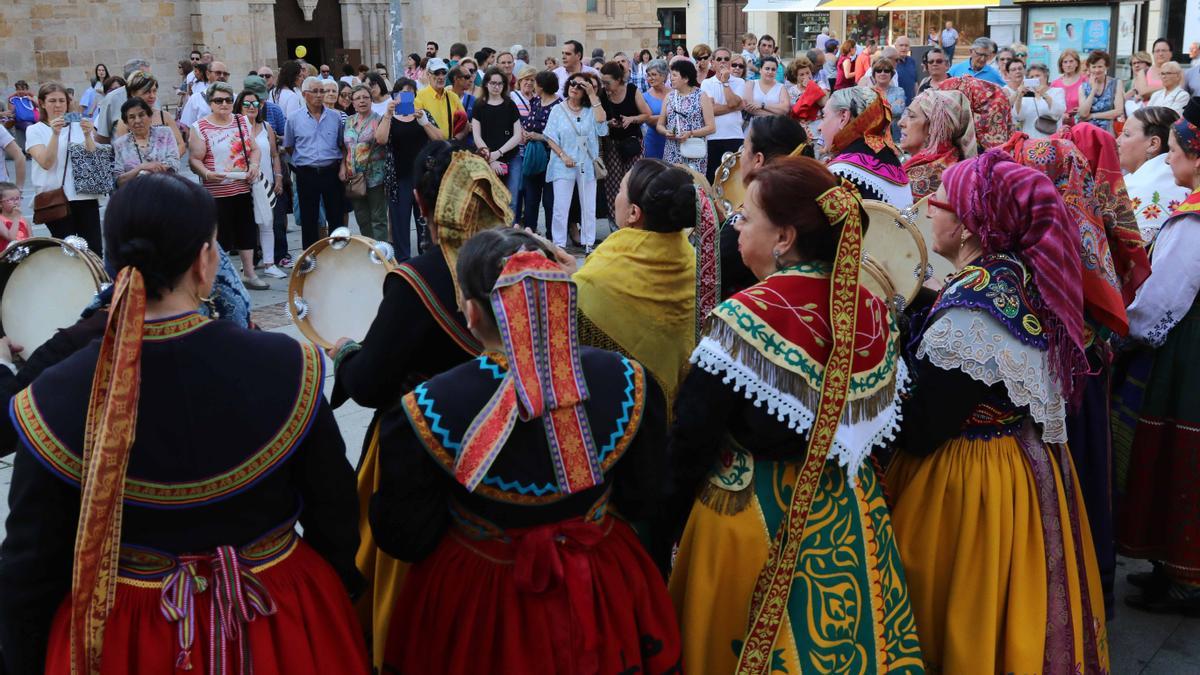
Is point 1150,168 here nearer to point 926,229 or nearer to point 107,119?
point 926,229

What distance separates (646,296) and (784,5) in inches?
986

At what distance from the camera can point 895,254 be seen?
4.43 metres

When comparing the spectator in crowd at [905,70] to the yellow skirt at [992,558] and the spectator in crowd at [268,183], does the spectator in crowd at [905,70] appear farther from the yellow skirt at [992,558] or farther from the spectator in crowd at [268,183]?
the yellow skirt at [992,558]

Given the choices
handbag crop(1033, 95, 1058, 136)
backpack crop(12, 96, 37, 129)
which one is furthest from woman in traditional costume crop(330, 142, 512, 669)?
backpack crop(12, 96, 37, 129)

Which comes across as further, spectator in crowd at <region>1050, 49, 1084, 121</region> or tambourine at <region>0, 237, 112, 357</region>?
spectator in crowd at <region>1050, 49, 1084, 121</region>

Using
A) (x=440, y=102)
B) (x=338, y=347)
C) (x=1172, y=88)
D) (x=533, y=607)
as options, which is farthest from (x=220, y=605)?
(x=1172, y=88)

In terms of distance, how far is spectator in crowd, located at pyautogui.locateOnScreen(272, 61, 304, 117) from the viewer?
12789 mm

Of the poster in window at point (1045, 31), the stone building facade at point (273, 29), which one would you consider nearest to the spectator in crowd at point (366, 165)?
the stone building facade at point (273, 29)

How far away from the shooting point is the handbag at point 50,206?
8.69 meters

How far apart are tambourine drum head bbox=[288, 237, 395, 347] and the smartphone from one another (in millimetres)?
7398

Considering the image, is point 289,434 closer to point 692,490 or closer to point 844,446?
point 692,490

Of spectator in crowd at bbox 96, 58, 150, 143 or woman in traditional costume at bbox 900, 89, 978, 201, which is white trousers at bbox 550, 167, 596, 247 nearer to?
spectator in crowd at bbox 96, 58, 150, 143

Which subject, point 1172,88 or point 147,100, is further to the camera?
point 1172,88

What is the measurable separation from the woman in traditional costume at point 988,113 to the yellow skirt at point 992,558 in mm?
3892
